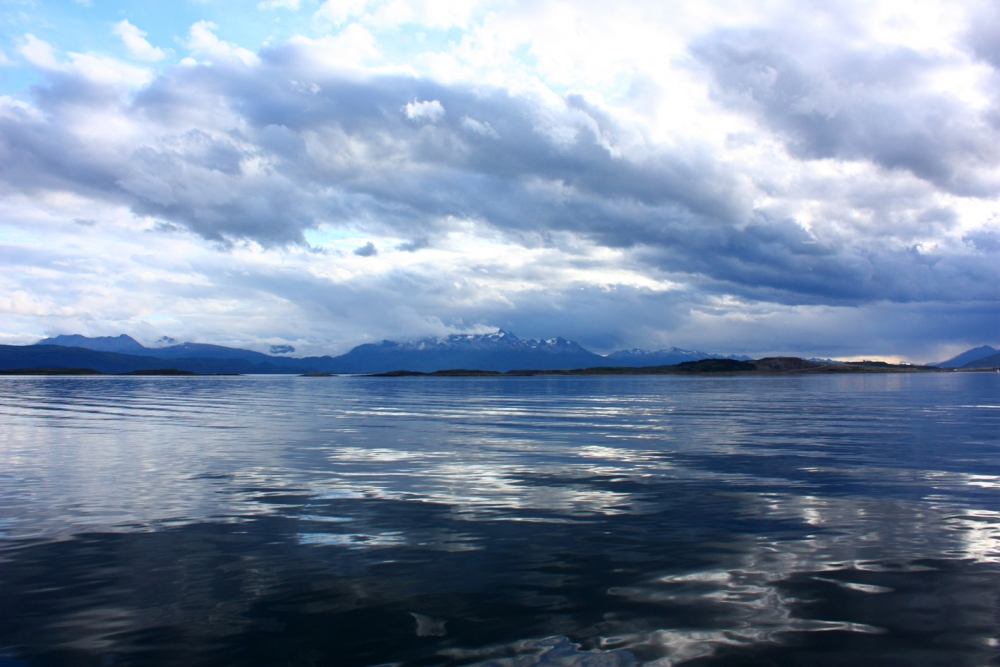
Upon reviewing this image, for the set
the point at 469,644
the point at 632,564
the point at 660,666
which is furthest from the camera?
the point at 632,564

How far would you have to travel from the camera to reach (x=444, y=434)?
51.9m

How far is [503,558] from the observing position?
700 inches

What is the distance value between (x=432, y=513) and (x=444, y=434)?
28365 mm

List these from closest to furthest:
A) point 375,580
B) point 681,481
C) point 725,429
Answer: point 375,580 < point 681,481 < point 725,429

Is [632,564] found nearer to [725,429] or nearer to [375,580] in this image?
[375,580]

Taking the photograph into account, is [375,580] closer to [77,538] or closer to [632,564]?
[632,564]

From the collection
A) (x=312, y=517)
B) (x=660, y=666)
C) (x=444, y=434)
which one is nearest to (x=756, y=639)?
(x=660, y=666)

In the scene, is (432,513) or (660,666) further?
(432,513)

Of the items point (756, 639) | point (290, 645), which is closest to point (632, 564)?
point (756, 639)

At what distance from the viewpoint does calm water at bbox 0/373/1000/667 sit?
40.4ft

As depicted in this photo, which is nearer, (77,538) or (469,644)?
(469,644)

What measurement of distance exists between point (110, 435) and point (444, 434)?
1029 inches

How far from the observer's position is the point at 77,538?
2025 cm

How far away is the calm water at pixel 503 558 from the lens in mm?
12320
